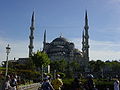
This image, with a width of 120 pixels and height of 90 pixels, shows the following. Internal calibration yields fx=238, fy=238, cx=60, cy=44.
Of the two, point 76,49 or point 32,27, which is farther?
point 76,49

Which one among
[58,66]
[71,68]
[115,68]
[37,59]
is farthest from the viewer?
[115,68]

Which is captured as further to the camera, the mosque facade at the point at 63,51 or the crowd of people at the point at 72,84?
the mosque facade at the point at 63,51

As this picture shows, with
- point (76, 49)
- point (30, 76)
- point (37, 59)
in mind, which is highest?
point (76, 49)

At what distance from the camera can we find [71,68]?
7594cm

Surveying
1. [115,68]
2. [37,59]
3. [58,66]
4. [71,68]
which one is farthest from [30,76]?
[115,68]

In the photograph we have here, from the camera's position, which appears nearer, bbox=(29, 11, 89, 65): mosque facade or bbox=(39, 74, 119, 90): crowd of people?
bbox=(39, 74, 119, 90): crowd of people

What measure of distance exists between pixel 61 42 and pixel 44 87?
3383 inches

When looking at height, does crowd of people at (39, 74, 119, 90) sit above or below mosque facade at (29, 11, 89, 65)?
below

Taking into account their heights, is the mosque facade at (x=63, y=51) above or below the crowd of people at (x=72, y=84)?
above

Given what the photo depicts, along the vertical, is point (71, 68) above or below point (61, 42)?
below

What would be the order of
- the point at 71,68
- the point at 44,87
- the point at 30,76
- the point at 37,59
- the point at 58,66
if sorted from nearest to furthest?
the point at 44,87, the point at 30,76, the point at 37,59, the point at 58,66, the point at 71,68

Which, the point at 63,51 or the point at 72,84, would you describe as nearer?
the point at 72,84

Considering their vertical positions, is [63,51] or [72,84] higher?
[63,51]

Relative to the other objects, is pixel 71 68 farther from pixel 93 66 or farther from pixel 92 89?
pixel 92 89
